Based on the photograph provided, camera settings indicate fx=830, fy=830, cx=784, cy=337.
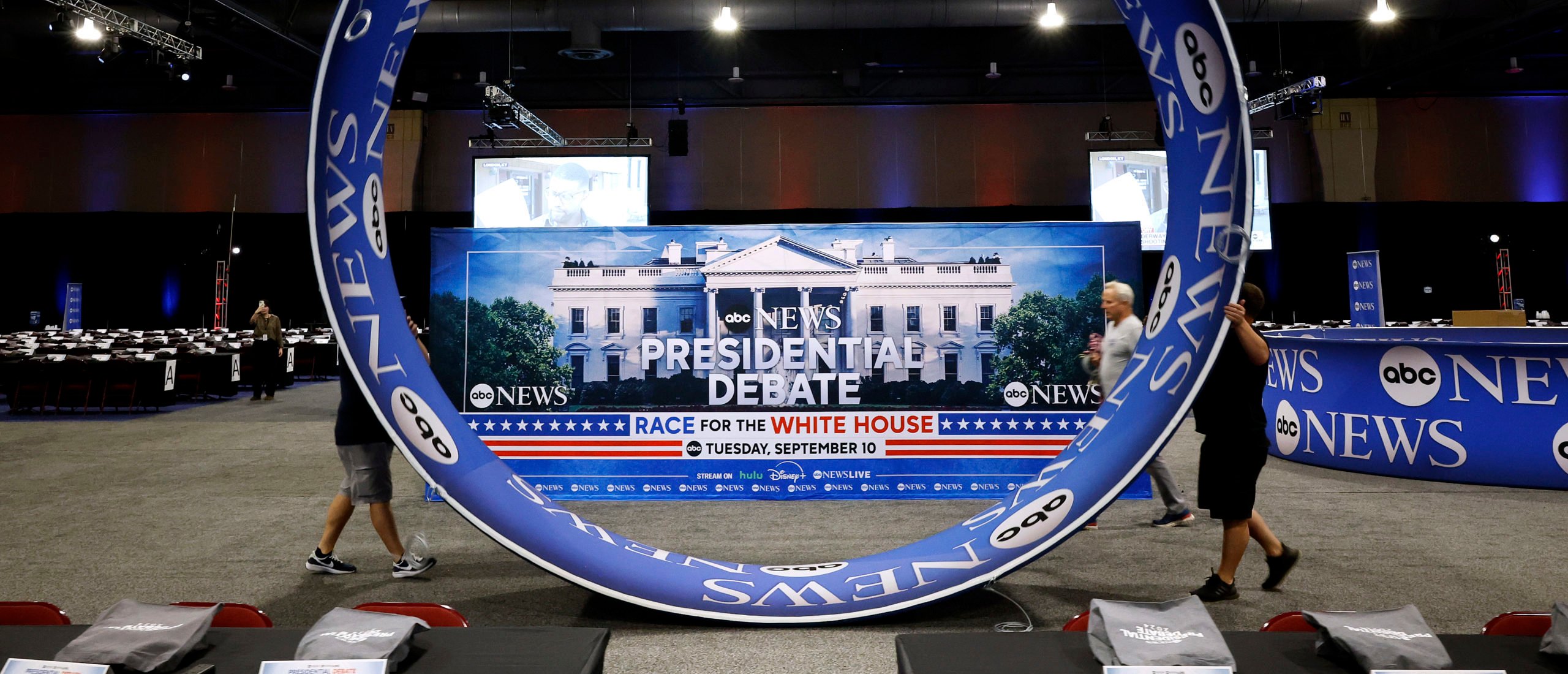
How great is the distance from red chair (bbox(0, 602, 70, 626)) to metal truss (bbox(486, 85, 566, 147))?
36.8ft

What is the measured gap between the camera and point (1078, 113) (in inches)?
654

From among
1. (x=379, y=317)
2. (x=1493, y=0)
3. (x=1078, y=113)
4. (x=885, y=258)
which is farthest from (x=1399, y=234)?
(x=379, y=317)

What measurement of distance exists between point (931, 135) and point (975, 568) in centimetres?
1472

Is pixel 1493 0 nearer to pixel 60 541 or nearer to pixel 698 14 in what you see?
pixel 698 14

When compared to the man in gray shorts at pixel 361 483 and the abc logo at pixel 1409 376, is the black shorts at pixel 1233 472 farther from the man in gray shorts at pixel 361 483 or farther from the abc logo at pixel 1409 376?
the abc logo at pixel 1409 376

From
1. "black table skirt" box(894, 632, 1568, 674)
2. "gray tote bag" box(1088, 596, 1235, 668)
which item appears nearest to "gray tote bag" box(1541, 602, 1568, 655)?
"black table skirt" box(894, 632, 1568, 674)

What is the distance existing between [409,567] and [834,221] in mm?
13090

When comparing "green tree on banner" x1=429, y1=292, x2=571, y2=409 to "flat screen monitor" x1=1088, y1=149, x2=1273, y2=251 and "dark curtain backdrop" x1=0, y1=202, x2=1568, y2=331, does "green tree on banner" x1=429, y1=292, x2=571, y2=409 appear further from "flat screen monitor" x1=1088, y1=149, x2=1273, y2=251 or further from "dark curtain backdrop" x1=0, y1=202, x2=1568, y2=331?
"flat screen monitor" x1=1088, y1=149, x2=1273, y2=251

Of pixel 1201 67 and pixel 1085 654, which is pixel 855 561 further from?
pixel 1201 67

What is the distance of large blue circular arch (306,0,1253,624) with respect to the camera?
261cm

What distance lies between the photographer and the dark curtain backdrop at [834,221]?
1662cm

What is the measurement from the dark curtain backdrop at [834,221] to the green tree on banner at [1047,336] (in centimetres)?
1041

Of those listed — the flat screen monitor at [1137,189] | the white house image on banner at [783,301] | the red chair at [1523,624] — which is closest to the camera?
the red chair at [1523,624]

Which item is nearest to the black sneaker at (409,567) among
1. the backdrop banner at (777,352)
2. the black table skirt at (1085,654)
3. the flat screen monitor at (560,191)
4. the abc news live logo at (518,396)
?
the backdrop banner at (777,352)
